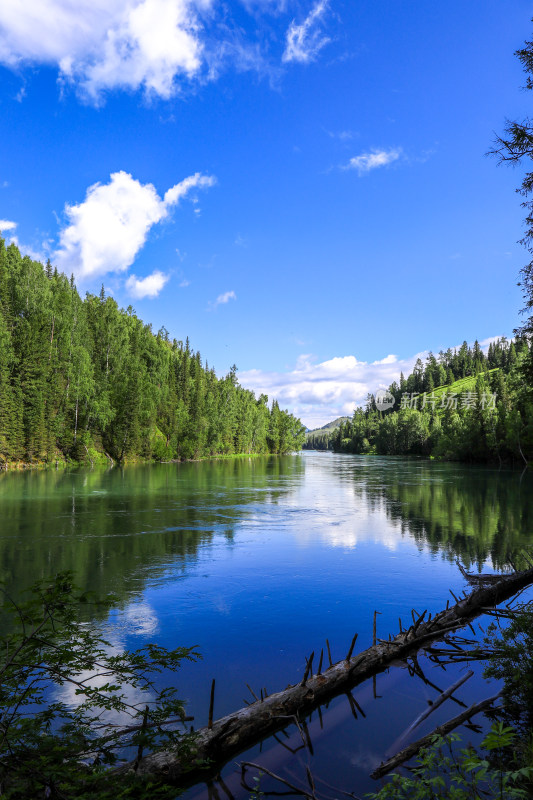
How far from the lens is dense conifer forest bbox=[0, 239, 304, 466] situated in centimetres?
6314

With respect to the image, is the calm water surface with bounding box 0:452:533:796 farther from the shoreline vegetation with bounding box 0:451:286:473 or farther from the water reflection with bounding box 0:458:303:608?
the shoreline vegetation with bounding box 0:451:286:473

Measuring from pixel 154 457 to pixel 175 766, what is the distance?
8929 centimetres

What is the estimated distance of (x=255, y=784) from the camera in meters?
6.07

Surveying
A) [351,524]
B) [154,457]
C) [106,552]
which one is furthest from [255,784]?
[154,457]

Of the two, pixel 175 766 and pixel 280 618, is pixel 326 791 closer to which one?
pixel 175 766

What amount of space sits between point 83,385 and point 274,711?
72.1 metres

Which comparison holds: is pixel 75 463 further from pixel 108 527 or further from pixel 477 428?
pixel 477 428

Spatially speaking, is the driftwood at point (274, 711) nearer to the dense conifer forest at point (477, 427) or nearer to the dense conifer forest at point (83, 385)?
the dense conifer forest at point (477, 427)

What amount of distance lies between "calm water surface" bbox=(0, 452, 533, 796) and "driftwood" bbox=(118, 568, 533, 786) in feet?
0.73

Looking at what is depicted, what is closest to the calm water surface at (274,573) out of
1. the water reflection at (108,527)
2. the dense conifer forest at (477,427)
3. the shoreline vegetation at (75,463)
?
the water reflection at (108,527)

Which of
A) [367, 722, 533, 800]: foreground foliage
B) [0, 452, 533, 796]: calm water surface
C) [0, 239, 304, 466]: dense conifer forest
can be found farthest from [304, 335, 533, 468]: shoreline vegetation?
[0, 239, 304, 466]: dense conifer forest

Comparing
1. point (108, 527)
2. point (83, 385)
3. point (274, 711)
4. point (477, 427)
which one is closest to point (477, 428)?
point (477, 427)

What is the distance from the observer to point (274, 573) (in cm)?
1659

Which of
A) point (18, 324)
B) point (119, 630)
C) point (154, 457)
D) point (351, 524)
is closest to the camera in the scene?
point (119, 630)
